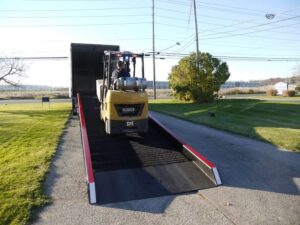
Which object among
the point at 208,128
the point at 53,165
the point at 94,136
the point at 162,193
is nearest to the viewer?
the point at 162,193

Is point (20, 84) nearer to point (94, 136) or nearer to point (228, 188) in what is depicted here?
point (94, 136)

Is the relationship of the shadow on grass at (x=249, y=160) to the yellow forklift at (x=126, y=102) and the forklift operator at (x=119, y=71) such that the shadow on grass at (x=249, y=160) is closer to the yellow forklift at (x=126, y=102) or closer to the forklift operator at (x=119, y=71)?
the yellow forklift at (x=126, y=102)

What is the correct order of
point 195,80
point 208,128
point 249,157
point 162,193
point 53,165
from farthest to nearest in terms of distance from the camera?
point 195,80 < point 208,128 < point 249,157 < point 53,165 < point 162,193

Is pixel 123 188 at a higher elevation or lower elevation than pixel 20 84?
lower

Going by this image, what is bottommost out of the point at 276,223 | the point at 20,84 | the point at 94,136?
the point at 276,223

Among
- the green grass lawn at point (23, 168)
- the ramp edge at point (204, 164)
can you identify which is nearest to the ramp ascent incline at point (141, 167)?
the ramp edge at point (204, 164)

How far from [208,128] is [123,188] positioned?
920 centimetres

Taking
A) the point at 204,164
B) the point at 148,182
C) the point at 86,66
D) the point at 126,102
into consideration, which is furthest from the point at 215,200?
the point at 86,66

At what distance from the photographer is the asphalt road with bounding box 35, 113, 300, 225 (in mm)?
5453

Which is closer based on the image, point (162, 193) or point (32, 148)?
point (162, 193)

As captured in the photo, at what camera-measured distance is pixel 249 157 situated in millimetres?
9539

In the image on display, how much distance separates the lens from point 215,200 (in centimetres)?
619

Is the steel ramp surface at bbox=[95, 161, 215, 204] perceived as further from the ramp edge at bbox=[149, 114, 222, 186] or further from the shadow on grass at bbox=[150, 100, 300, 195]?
the shadow on grass at bbox=[150, 100, 300, 195]

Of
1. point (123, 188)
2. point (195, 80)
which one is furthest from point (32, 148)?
point (195, 80)
